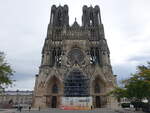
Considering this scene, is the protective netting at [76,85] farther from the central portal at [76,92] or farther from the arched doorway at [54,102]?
the arched doorway at [54,102]

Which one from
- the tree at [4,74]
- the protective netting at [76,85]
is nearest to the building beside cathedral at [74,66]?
the protective netting at [76,85]

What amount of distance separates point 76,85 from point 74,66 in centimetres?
505

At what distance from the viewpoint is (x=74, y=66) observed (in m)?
39.4

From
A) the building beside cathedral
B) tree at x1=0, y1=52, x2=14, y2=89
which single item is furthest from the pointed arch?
tree at x1=0, y1=52, x2=14, y2=89

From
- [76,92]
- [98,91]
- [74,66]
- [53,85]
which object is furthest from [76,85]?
[53,85]

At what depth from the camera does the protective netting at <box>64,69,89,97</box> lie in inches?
1457

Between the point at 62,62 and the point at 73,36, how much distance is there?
9500 millimetres

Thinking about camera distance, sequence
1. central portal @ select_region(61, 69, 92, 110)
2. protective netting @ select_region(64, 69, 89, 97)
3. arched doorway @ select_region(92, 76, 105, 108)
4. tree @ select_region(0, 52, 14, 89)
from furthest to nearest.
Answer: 1. arched doorway @ select_region(92, 76, 105, 108)
2. protective netting @ select_region(64, 69, 89, 97)
3. central portal @ select_region(61, 69, 92, 110)
4. tree @ select_region(0, 52, 14, 89)

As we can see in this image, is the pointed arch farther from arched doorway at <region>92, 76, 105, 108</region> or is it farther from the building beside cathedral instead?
arched doorway at <region>92, 76, 105, 108</region>

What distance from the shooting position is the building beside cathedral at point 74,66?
36781 mm

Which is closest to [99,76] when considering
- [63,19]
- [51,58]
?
[51,58]

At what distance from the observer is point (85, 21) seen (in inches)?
1838

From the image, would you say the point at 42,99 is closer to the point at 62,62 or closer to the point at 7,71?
the point at 62,62

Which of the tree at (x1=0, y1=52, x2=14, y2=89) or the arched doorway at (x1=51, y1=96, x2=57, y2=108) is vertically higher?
the tree at (x1=0, y1=52, x2=14, y2=89)
